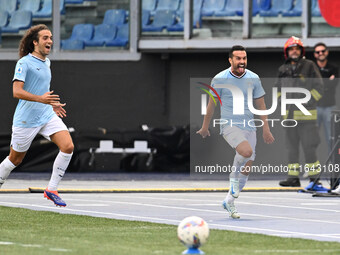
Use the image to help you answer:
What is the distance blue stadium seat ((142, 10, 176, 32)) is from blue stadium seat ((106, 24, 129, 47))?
0.43 metres

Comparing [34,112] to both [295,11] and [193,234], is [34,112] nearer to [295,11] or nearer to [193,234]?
[193,234]

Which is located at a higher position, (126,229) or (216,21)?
(216,21)

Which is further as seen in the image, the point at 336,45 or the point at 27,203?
the point at 336,45

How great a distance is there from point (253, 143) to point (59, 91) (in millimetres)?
13148

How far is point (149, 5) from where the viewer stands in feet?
85.4

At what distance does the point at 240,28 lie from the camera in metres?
25.6

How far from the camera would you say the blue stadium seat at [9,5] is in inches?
1032

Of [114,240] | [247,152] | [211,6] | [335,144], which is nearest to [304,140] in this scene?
[335,144]

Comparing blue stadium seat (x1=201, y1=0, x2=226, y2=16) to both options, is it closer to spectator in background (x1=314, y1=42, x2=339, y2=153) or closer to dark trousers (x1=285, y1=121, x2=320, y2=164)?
spectator in background (x1=314, y1=42, x2=339, y2=153)

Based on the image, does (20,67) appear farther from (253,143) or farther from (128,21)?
(128,21)

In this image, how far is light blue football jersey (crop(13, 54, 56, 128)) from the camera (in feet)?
44.0

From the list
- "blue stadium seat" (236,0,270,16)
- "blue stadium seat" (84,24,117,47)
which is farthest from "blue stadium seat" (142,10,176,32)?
"blue stadium seat" (236,0,270,16)

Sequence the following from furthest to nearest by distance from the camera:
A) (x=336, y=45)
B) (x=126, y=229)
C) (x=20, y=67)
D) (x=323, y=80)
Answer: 1. (x=336, y=45)
2. (x=323, y=80)
3. (x=20, y=67)
4. (x=126, y=229)

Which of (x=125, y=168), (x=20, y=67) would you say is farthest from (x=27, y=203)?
(x=125, y=168)
